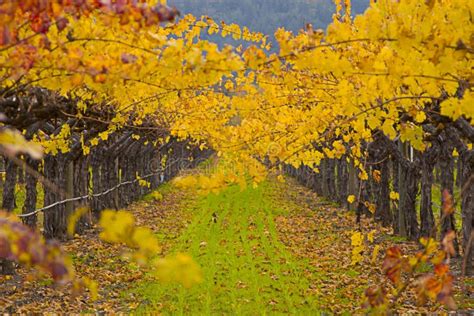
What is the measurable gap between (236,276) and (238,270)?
0.76 meters

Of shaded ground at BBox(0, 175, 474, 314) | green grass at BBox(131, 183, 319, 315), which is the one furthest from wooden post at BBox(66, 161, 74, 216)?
green grass at BBox(131, 183, 319, 315)

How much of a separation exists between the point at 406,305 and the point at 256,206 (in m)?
17.8

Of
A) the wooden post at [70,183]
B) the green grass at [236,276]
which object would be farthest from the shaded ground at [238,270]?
the wooden post at [70,183]

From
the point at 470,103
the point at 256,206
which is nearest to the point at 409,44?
the point at 470,103

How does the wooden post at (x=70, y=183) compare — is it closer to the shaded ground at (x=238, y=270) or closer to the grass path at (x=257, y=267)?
the shaded ground at (x=238, y=270)

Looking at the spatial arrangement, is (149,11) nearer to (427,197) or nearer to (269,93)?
(269,93)

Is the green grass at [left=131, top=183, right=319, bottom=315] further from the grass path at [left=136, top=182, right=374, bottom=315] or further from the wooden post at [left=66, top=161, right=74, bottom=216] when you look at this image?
the wooden post at [left=66, top=161, right=74, bottom=216]

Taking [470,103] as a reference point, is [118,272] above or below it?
below

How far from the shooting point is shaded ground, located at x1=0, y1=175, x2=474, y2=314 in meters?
10.6

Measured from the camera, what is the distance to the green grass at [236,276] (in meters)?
10.6

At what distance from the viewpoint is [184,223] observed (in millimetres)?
22328

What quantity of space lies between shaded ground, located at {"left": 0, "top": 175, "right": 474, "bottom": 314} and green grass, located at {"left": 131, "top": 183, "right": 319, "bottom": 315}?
0.02 meters

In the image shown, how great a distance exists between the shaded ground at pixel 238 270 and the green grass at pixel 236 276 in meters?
0.02

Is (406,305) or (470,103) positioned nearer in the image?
(470,103)
